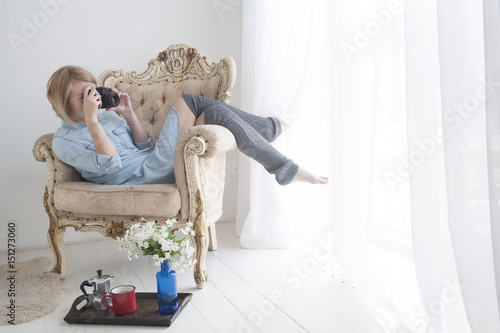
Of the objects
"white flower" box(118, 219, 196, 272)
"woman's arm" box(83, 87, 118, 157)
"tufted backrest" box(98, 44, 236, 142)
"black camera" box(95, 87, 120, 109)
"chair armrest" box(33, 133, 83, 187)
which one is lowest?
"white flower" box(118, 219, 196, 272)

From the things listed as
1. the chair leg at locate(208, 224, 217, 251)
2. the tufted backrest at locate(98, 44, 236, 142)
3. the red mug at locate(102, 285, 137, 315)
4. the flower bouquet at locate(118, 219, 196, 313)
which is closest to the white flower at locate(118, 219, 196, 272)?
the flower bouquet at locate(118, 219, 196, 313)

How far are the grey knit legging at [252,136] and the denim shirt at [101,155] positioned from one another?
0.34 m

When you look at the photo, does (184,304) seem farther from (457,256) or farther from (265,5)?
(265,5)

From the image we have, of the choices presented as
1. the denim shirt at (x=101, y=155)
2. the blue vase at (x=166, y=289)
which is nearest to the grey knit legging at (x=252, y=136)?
the denim shirt at (x=101, y=155)

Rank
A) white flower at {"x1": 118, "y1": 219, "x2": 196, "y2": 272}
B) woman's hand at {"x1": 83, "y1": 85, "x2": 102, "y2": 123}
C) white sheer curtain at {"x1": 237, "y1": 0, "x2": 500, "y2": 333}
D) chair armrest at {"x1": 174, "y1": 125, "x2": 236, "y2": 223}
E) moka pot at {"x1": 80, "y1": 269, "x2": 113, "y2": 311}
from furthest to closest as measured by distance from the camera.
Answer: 1. woman's hand at {"x1": 83, "y1": 85, "x2": 102, "y2": 123}
2. chair armrest at {"x1": 174, "y1": 125, "x2": 236, "y2": 223}
3. moka pot at {"x1": 80, "y1": 269, "x2": 113, "y2": 311}
4. white flower at {"x1": 118, "y1": 219, "x2": 196, "y2": 272}
5. white sheer curtain at {"x1": 237, "y1": 0, "x2": 500, "y2": 333}

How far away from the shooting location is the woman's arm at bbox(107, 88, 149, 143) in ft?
6.76

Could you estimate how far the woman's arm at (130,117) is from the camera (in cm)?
206

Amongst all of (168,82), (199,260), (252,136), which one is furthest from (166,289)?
(168,82)

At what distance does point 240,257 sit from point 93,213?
2.41 ft

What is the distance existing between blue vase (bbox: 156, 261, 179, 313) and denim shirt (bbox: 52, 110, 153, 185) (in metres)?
0.53

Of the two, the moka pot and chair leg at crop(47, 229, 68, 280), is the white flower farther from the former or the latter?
chair leg at crop(47, 229, 68, 280)

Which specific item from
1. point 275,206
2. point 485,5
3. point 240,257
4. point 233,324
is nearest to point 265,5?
point 275,206

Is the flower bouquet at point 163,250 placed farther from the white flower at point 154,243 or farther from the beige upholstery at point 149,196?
the beige upholstery at point 149,196

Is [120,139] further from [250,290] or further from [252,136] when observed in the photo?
[250,290]
